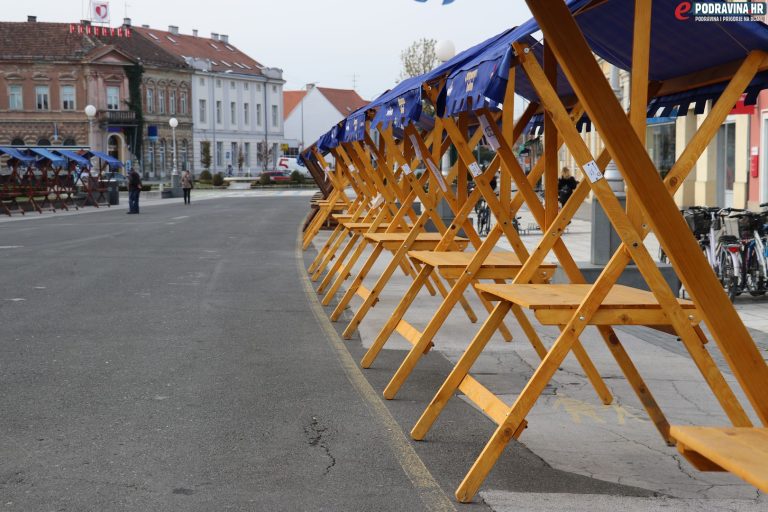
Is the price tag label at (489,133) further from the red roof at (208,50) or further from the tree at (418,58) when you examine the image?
the red roof at (208,50)

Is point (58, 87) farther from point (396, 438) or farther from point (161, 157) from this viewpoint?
point (396, 438)

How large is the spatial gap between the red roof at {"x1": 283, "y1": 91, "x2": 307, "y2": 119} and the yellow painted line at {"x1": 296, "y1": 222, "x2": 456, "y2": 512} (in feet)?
399

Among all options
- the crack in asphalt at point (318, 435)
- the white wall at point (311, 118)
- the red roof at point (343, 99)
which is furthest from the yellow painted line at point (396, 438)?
the red roof at point (343, 99)

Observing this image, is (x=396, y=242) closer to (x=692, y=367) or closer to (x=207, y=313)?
(x=207, y=313)

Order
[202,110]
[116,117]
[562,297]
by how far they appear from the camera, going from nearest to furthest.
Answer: [562,297] → [116,117] → [202,110]

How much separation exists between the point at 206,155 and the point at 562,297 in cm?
10002

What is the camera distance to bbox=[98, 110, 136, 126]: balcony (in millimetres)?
93188

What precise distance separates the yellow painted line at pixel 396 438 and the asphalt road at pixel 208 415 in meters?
0.02

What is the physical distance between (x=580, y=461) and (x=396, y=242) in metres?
4.91

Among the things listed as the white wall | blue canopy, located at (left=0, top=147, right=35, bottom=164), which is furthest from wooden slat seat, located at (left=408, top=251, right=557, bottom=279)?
the white wall

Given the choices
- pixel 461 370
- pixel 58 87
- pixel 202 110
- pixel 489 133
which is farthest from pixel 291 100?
pixel 461 370

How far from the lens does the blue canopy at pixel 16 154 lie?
135 feet

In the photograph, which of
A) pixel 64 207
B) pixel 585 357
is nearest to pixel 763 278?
pixel 585 357

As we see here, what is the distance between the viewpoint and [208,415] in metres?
6.71
